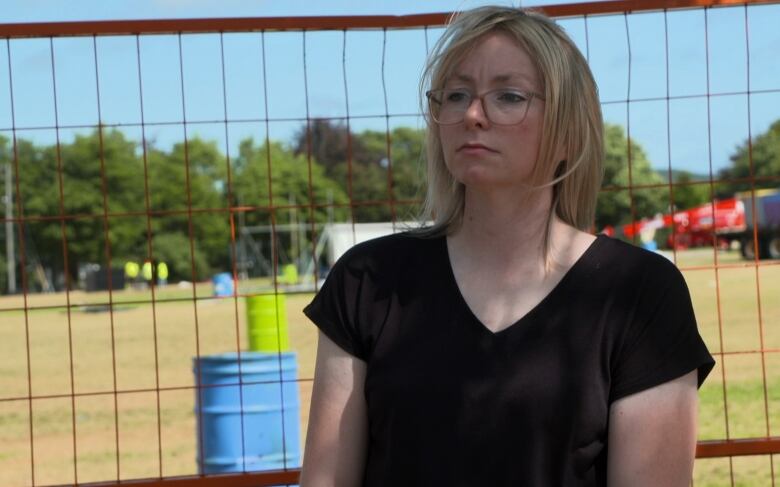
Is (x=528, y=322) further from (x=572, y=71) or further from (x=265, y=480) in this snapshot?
(x=265, y=480)

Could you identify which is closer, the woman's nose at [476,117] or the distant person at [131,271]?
Result: the woman's nose at [476,117]

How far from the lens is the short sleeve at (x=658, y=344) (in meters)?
2.10

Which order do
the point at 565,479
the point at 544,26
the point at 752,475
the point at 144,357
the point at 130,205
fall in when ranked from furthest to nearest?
the point at 130,205, the point at 144,357, the point at 752,475, the point at 544,26, the point at 565,479

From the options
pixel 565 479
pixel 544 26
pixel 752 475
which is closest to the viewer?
pixel 565 479

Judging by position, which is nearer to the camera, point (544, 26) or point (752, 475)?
point (544, 26)

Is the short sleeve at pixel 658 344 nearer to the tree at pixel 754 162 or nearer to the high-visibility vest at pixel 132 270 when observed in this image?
the tree at pixel 754 162

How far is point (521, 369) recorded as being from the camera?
2.10 meters

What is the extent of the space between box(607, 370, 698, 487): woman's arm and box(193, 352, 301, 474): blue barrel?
11.2 ft

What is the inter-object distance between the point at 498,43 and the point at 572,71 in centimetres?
14

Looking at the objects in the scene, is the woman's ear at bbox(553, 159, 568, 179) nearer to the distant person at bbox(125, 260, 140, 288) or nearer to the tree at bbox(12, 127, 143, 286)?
the tree at bbox(12, 127, 143, 286)

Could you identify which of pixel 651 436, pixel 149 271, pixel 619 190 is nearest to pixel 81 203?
pixel 149 271

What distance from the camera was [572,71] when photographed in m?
2.20

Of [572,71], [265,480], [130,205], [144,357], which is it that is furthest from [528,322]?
[130,205]

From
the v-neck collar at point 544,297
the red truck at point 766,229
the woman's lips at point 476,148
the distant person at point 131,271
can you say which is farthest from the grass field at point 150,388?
the distant person at point 131,271
